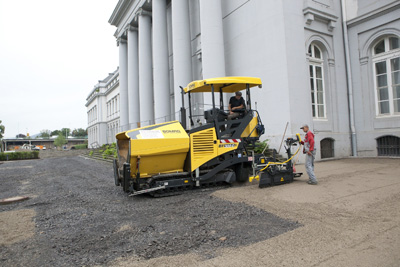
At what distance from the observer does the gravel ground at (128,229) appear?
361 cm

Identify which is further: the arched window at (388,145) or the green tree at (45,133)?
the green tree at (45,133)

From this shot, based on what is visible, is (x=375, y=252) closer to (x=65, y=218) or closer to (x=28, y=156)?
(x=65, y=218)

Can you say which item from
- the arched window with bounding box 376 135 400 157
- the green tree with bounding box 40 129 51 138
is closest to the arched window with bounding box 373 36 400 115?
the arched window with bounding box 376 135 400 157

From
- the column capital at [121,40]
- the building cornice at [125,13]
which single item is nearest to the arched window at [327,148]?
the building cornice at [125,13]

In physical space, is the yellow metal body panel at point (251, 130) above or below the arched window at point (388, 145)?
above

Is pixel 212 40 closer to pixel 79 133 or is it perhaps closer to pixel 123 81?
pixel 123 81

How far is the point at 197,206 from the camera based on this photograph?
5750 mm

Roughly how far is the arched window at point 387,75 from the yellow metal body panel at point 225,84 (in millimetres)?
8586

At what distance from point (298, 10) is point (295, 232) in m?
11.9

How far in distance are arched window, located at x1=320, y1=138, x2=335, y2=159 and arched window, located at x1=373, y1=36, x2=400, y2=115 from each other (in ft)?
8.63

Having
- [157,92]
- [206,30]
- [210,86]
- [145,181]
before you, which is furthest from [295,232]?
[157,92]

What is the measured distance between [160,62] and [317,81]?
1342 centimetres

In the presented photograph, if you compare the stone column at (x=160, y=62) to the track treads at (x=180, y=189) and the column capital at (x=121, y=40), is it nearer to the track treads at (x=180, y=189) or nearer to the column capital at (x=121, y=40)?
the column capital at (x=121, y=40)

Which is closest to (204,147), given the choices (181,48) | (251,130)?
(251,130)
